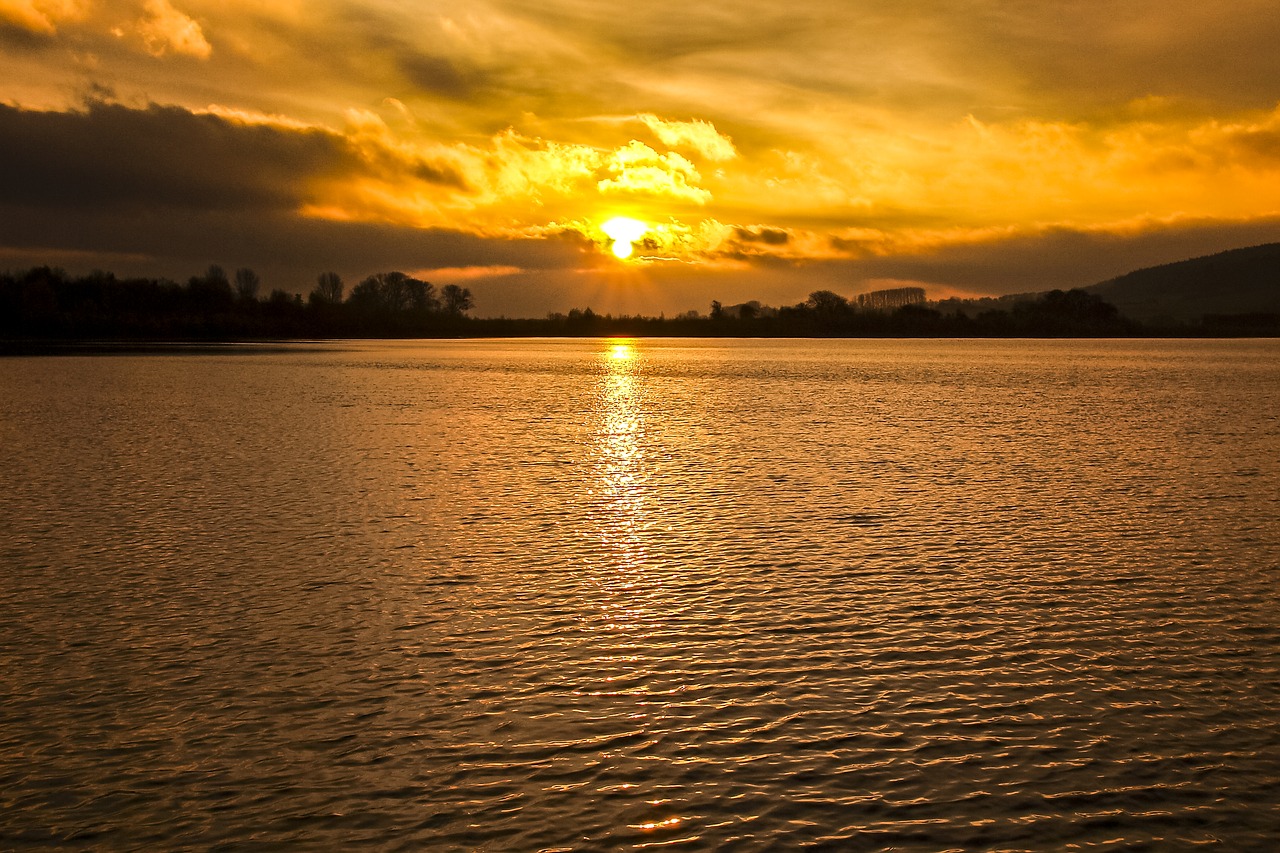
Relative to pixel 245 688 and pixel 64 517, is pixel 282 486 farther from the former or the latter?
pixel 245 688

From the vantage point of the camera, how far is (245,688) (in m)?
13.6

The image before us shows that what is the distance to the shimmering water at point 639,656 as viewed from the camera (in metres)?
10.0

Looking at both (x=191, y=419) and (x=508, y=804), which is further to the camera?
(x=191, y=419)

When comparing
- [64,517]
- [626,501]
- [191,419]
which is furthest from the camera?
[191,419]

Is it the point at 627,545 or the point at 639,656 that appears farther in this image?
the point at 627,545

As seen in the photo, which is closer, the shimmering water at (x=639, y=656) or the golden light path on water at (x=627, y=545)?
the shimmering water at (x=639, y=656)

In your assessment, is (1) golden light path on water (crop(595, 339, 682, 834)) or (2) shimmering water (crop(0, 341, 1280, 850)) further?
(1) golden light path on water (crop(595, 339, 682, 834))

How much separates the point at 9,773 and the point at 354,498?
18.8 m

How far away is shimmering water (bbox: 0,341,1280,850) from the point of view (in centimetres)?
1003

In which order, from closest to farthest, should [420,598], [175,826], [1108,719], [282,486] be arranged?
[175,826], [1108,719], [420,598], [282,486]

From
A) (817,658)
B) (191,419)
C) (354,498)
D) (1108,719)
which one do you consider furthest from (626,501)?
(191,419)

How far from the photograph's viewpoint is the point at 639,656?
15.0 m

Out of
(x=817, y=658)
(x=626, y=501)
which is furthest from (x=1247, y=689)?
(x=626, y=501)

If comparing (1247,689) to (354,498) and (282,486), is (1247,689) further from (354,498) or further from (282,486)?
(282,486)
